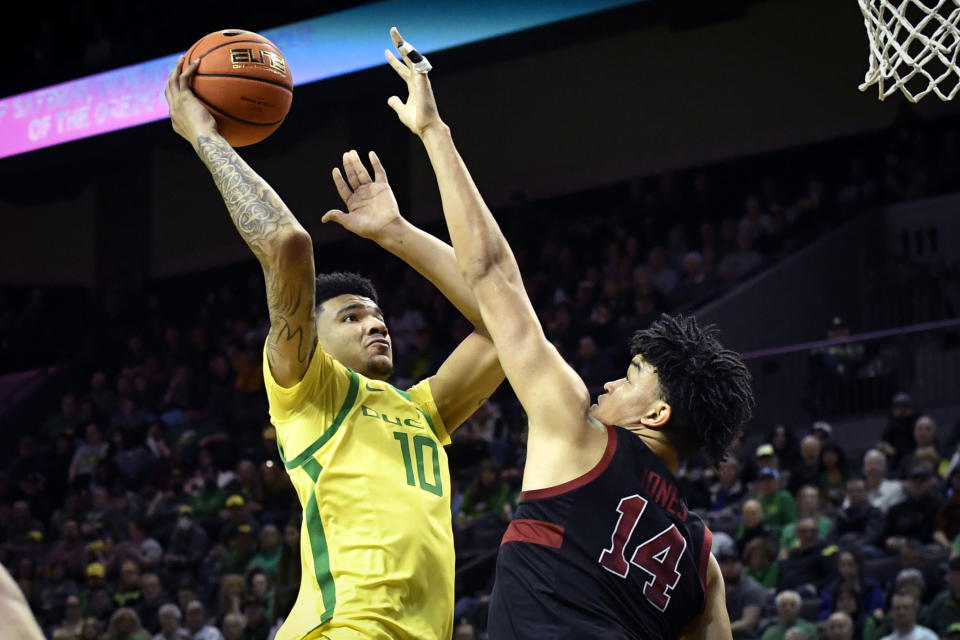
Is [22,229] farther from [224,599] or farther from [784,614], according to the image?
[784,614]

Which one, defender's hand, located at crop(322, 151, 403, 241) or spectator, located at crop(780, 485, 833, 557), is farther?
spectator, located at crop(780, 485, 833, 557)

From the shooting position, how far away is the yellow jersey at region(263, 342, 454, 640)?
341 centimetres

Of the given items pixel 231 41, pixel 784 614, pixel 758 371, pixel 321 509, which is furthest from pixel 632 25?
pixel 321 509

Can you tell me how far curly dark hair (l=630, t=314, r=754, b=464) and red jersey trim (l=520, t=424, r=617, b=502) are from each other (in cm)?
24

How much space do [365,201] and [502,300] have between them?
1.28 meters

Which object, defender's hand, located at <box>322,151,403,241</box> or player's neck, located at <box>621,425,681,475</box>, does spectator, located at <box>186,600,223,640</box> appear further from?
player's neck, located at <box>621,425,681,475</box>

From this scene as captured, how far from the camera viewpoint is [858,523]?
8.45 m

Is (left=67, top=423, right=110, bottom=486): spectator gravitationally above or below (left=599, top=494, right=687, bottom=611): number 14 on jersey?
above

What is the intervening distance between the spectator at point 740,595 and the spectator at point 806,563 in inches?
8.5

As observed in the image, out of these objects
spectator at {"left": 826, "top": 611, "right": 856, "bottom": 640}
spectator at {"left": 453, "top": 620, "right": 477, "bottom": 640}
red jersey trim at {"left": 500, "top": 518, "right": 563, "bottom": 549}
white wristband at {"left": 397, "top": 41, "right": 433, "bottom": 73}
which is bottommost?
spectator at {"left": 826, "top": 611, "right": 856, "bottom": 640}

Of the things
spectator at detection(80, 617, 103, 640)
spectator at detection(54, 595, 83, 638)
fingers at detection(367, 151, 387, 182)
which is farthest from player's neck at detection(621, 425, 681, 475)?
spectator at detection(54, 595, 83, 638)

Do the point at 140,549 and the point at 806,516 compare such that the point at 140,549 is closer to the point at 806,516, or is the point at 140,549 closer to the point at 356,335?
the point at 806,516

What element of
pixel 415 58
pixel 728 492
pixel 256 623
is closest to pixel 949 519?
pixel 728 492

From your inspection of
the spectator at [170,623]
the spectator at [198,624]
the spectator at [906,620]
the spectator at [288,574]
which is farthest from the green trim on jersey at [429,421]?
the spectator at [170,623]
